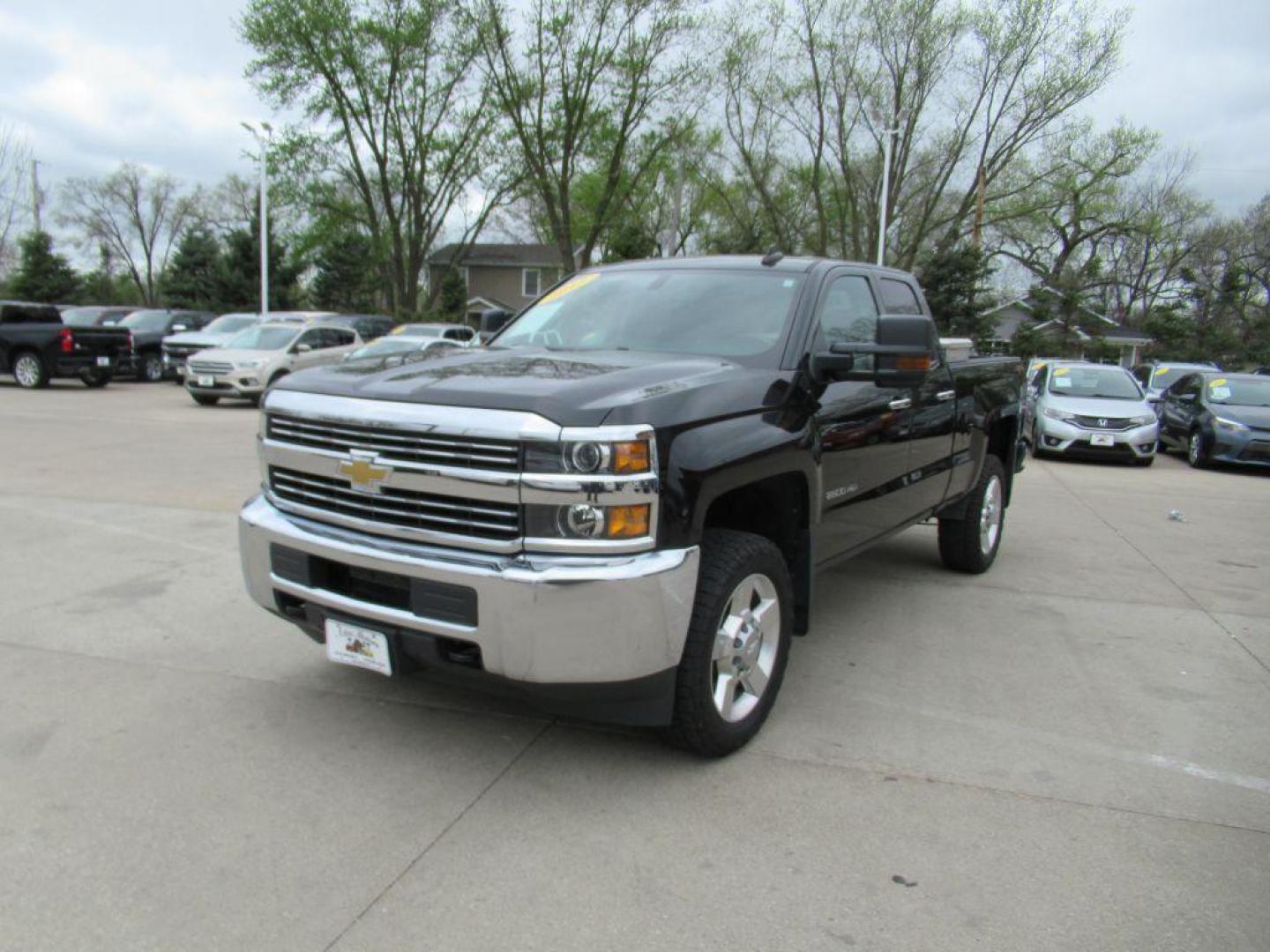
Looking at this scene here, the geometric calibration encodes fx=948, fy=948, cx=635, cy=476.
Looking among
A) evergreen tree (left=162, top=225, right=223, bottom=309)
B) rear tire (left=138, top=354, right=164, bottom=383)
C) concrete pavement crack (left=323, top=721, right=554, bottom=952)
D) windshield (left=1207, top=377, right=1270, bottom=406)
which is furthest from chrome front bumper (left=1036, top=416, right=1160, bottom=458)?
evergreen tree (left=162, top=225, right=223, bottom=309)

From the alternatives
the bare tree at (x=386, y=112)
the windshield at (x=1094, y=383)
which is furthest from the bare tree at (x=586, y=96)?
the windshield at (x=1094, y=383)

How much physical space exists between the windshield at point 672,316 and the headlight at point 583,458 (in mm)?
1217

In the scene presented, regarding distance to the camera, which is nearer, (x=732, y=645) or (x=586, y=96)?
(x=732, y=645)

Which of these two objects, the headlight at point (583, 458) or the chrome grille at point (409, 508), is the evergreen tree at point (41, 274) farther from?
the headlight at point (583, 458)

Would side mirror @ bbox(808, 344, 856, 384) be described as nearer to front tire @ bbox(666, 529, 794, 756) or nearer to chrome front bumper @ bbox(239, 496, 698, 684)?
front tire @ bbox(666, 529, 794, 756)

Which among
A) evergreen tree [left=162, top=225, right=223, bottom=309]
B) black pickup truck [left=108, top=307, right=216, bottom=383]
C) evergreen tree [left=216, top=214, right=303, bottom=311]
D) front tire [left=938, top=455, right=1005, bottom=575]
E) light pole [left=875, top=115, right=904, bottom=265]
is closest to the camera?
front tire [left=938, top=455, right=1005, bottom=575]

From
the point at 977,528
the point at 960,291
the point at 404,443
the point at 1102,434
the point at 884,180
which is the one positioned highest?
the point at 884,180

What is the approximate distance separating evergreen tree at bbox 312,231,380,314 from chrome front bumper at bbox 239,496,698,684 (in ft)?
146

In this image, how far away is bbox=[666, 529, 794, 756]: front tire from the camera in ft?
10.6

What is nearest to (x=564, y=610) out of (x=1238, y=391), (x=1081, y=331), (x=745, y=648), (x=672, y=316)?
(x=745, y=648)

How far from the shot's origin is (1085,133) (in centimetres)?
3734

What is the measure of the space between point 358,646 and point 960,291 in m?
29.8

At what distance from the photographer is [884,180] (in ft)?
119

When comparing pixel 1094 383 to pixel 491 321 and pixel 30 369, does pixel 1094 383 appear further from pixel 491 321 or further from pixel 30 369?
pixel 30 369
